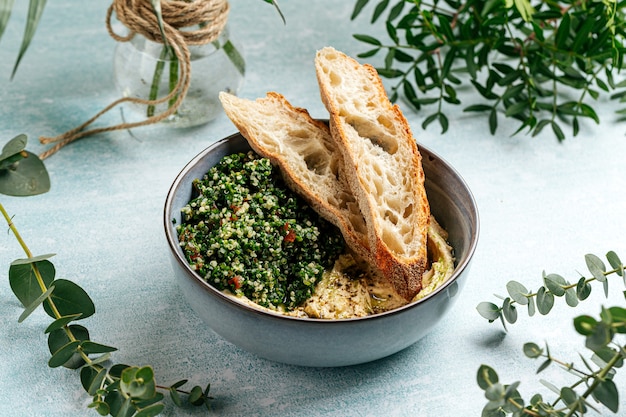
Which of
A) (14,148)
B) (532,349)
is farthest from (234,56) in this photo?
(532,349)

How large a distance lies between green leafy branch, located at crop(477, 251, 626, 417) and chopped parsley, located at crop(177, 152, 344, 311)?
15.4 inches

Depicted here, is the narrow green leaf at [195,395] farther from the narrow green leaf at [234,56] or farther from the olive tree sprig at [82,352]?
the narrow green leaf at [234,56]

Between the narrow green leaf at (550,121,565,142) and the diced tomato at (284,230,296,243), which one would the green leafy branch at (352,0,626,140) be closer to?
the narrow green leaf at (550,121,565,142)

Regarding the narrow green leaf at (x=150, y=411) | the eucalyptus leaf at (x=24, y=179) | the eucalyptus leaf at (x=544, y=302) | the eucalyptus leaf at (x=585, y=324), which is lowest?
the narrow green leaf at (x=150, y=411)

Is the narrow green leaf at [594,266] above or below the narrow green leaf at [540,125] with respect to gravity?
above

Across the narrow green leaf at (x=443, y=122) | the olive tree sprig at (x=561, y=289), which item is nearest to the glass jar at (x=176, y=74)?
the narrow green leaf at (x=443, y=122)

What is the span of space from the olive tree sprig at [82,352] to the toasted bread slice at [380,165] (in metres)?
0.47

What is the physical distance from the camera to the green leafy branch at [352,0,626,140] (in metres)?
2.05

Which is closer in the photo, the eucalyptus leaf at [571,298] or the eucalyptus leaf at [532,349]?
the eucalyptus leaf at [532,349]

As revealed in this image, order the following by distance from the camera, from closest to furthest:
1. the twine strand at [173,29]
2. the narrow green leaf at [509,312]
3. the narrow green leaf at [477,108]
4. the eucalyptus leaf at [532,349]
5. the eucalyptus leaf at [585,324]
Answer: the eucalyptus leaf at [585,324] → the eucalyptus leaf at [532,349] → the narrow green leaf at [509,312] → the twine strand at [173,29] → the narrow green leaf at [477,108]

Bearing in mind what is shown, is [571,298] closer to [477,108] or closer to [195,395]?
[195,395]

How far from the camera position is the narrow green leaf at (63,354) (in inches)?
54.4

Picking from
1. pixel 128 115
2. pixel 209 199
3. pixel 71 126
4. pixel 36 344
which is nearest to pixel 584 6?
pixel 209 199

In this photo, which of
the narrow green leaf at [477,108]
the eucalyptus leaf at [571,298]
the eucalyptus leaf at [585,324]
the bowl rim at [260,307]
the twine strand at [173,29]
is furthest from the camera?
the narrow green leaf at [477,108]
